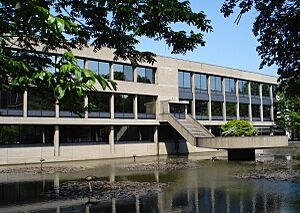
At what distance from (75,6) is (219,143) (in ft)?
76.5

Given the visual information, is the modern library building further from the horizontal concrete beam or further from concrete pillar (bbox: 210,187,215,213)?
concrete pillar (bbox: 210,187,215,213)

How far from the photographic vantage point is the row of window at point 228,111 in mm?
47281

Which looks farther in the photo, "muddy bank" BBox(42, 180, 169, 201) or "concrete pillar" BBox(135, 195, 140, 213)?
"muddy bank" BBox(42, 180, 169, 201)

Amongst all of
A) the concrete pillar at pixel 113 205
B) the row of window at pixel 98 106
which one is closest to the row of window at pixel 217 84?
the row of window at pixel 98 106

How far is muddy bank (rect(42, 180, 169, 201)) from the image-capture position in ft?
43.1

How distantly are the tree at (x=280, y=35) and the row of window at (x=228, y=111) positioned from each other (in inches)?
1344

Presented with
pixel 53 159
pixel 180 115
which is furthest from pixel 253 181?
pixel 180 115

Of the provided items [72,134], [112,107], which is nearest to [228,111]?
[112,107]

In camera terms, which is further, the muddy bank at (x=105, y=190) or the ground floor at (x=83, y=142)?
the ground floor at (x=83, y=142)

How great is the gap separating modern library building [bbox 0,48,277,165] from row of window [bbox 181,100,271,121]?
0.43 feet

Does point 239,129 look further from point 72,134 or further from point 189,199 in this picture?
point 189,199

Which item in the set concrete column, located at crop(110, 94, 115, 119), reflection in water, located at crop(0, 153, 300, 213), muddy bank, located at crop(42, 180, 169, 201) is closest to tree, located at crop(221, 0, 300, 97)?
reflection in water, located at crop(0, 153, 300, 213)

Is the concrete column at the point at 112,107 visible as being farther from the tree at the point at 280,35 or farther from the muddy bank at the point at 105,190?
the tree at the point at 280,35

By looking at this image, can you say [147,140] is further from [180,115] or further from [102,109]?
[102,109]
